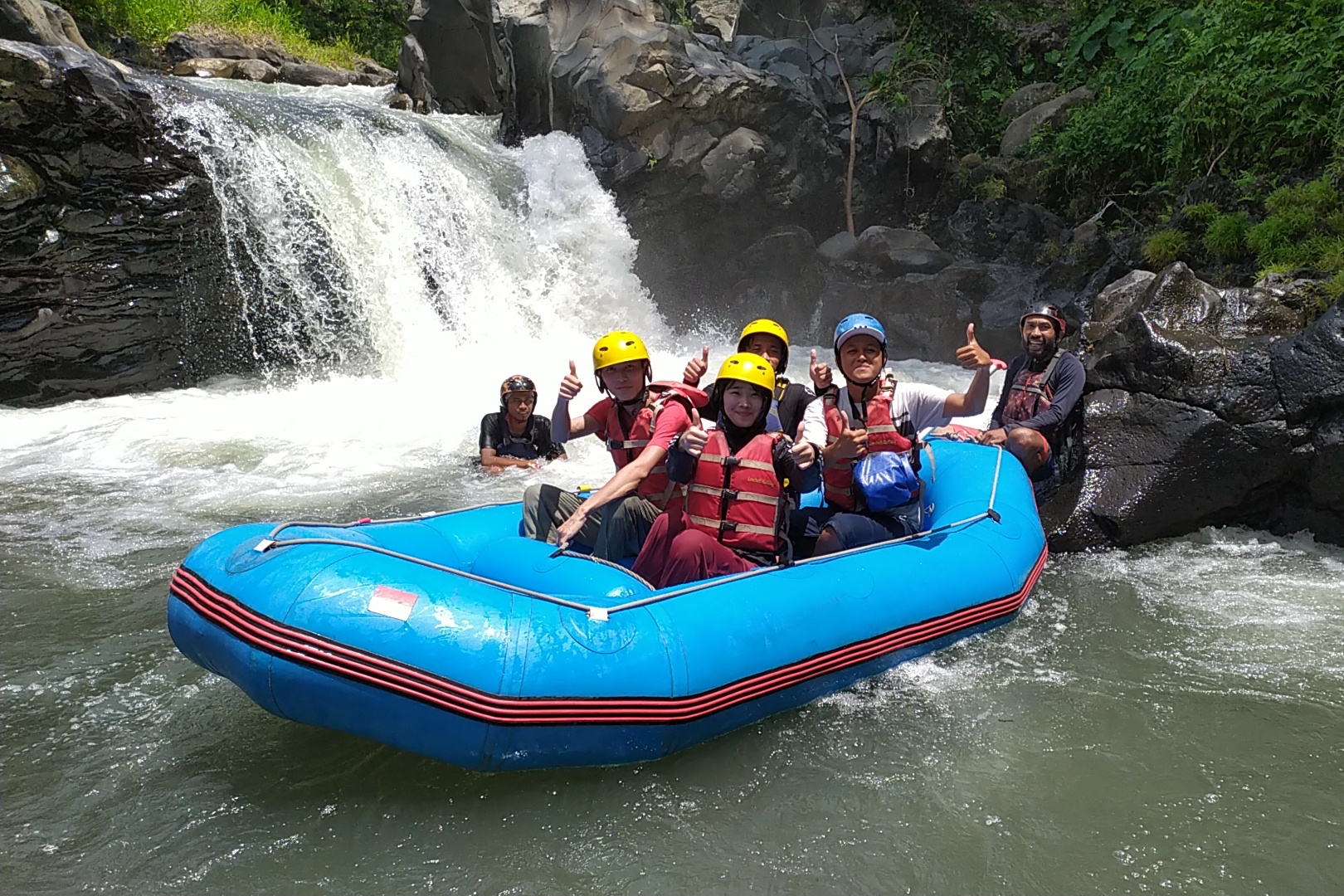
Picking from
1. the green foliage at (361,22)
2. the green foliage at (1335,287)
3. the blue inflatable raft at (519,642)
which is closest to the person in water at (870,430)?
the blue inflatable raft at (519,642)

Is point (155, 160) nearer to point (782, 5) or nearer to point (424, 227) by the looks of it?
point (424, 227)

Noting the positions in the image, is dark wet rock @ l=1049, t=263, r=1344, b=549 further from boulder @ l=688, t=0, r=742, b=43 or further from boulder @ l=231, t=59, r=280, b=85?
boulder @ l=688, t=0, r=742, b=43

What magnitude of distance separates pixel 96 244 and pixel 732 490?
6838 millimetres

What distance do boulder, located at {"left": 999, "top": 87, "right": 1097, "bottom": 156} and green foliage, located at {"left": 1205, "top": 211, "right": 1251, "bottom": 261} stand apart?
4.70 m

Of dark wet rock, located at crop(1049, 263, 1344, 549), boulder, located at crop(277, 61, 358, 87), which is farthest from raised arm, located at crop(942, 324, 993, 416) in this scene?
boulder, located at crop(277, 61, 358, 87)

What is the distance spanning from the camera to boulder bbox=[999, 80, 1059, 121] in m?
12.5

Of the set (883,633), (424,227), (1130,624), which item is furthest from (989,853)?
(424,227)

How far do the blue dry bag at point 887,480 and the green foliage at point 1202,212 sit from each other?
19.0 feet

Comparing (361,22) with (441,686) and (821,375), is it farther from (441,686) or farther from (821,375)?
(441,686)

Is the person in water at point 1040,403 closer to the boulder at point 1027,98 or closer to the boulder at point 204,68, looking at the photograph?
the boulder at point 1027,98

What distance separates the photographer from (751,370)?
3150 mm

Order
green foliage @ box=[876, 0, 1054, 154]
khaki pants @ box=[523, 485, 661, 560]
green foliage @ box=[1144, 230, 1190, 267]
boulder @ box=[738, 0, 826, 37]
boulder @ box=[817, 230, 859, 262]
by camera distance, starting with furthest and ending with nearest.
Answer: boulder @ box=[738, 0, 826, 37] → green foliage @ box=[876, 0, 1054, 154] → boulder @ box=[817, 230, 859, 262] → green foliage @ box=[1144, 230, 1190, 267] → khaki pants @ box=[523, 485, 661, 560]

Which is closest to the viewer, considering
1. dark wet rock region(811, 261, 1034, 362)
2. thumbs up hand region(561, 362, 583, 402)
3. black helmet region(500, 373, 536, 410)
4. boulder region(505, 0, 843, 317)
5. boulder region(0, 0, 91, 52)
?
thumbs up hand region(561, 362, 583, 402)

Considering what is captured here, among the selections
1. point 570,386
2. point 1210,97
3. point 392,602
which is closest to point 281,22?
point 1210,97
